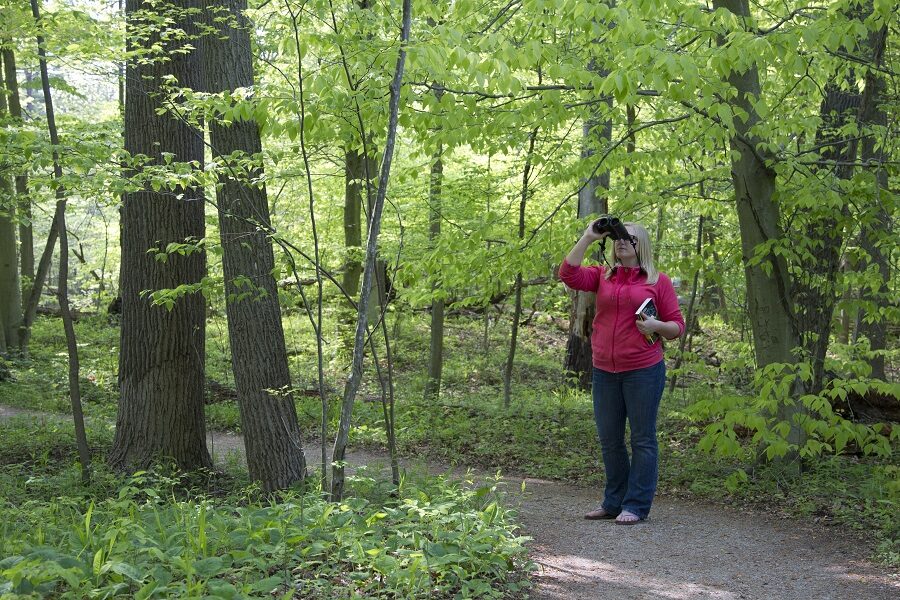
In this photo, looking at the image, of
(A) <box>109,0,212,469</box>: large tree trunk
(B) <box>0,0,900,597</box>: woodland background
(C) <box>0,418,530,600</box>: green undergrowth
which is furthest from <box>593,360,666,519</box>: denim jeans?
(A) <box>109,0,212,469</box>: large tree trunk

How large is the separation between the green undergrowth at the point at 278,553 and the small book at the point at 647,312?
4.88ft

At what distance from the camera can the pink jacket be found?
5074mm

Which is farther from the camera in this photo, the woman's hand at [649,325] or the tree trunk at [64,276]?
the tree trunk at [64,276]

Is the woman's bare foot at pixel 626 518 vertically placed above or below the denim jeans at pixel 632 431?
below

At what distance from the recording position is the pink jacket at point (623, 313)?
5.07 m

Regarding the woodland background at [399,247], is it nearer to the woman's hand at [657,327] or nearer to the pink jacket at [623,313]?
the pink jacket at [623,313]

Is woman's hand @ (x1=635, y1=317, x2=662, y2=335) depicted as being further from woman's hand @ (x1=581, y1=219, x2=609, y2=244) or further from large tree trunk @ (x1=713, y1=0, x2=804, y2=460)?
large tree trunk @ (x1=713, y1=0, x2=804, y2=460)

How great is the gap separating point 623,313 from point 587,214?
6327 millimetres

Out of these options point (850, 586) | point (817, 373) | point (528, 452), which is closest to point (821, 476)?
point (817, 373)

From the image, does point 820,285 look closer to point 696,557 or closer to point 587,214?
point 696,557

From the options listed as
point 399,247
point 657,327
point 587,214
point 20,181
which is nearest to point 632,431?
point 657,327

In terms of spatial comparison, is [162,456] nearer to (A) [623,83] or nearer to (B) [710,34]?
(A) [623,83]

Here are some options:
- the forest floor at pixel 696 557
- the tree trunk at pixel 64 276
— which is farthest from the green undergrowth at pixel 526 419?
the tree trunk at pixel 64 276

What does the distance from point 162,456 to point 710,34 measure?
5972mm
